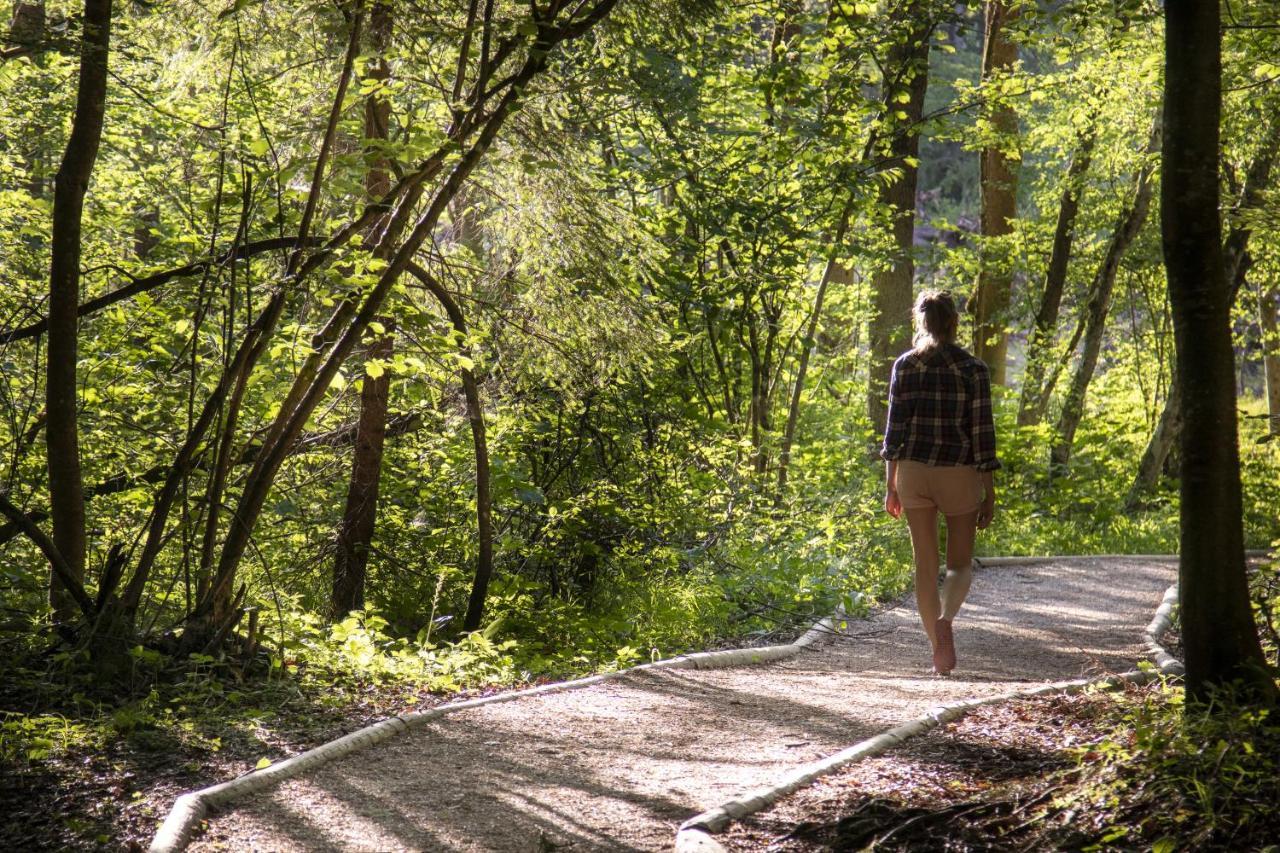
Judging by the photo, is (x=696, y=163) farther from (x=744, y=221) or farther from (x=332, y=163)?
(x=332, y=163)

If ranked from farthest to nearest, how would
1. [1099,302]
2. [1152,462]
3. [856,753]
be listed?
1. [1099,302]
2. [1152,462]
3. [856,753]

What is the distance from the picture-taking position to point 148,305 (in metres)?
6.52

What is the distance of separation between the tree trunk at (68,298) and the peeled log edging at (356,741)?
207cm

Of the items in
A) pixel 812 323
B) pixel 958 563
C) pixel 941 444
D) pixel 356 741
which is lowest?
pixel 356 741

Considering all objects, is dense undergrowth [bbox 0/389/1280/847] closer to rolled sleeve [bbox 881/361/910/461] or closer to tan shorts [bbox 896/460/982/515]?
tan shorts [bbox 896/460/982/515]

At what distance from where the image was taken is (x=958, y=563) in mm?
6441

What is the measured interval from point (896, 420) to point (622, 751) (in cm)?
248

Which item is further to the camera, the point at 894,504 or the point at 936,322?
the point at 894,504

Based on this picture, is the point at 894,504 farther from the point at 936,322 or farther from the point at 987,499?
the point at 936,322

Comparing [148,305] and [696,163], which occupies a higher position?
[696,163]

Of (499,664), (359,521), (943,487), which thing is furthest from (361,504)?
Result: (943,487)

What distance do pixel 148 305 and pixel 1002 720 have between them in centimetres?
515

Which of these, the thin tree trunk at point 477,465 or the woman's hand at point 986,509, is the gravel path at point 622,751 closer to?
the woman's hand at point 986,509

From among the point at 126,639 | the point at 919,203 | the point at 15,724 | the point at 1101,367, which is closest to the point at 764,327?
the point at 126,639
